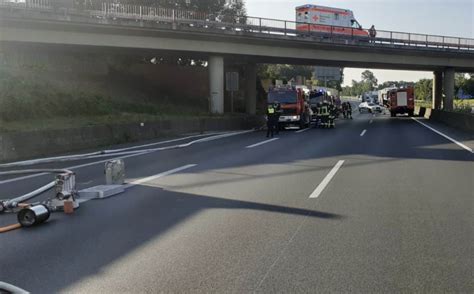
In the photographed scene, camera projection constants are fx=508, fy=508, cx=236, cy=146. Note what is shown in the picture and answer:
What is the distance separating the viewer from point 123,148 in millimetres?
20203

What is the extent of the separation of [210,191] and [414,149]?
34.9ft

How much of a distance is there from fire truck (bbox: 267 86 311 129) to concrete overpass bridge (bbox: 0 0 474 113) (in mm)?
7449

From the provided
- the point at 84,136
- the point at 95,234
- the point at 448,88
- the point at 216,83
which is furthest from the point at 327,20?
the point at 95,234

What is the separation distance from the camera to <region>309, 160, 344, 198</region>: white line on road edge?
9558 millimetres

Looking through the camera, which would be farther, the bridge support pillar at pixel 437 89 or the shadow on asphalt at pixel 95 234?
the bridge support pillar at pixel 437 89

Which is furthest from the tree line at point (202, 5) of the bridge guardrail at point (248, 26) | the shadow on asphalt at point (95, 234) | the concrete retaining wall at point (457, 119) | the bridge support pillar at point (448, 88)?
the shadow on asphalt at point (95, 234)

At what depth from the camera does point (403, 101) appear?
182 feet

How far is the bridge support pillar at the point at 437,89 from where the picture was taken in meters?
59.3

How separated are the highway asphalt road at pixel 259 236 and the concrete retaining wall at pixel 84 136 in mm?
5215

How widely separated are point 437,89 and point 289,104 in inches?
1336

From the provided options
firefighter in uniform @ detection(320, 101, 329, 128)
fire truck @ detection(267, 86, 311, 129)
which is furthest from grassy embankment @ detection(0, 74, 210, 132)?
firefighter in uniform @ detection(320, 101, 329, 128)

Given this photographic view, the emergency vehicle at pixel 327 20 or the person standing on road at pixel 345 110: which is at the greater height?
the emergency vehicle at pixel 327 20

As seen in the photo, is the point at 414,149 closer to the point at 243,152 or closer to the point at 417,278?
the point at 243,152

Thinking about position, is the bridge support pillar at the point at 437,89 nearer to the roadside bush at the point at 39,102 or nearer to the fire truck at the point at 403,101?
the fire truck at the point at 403,101
